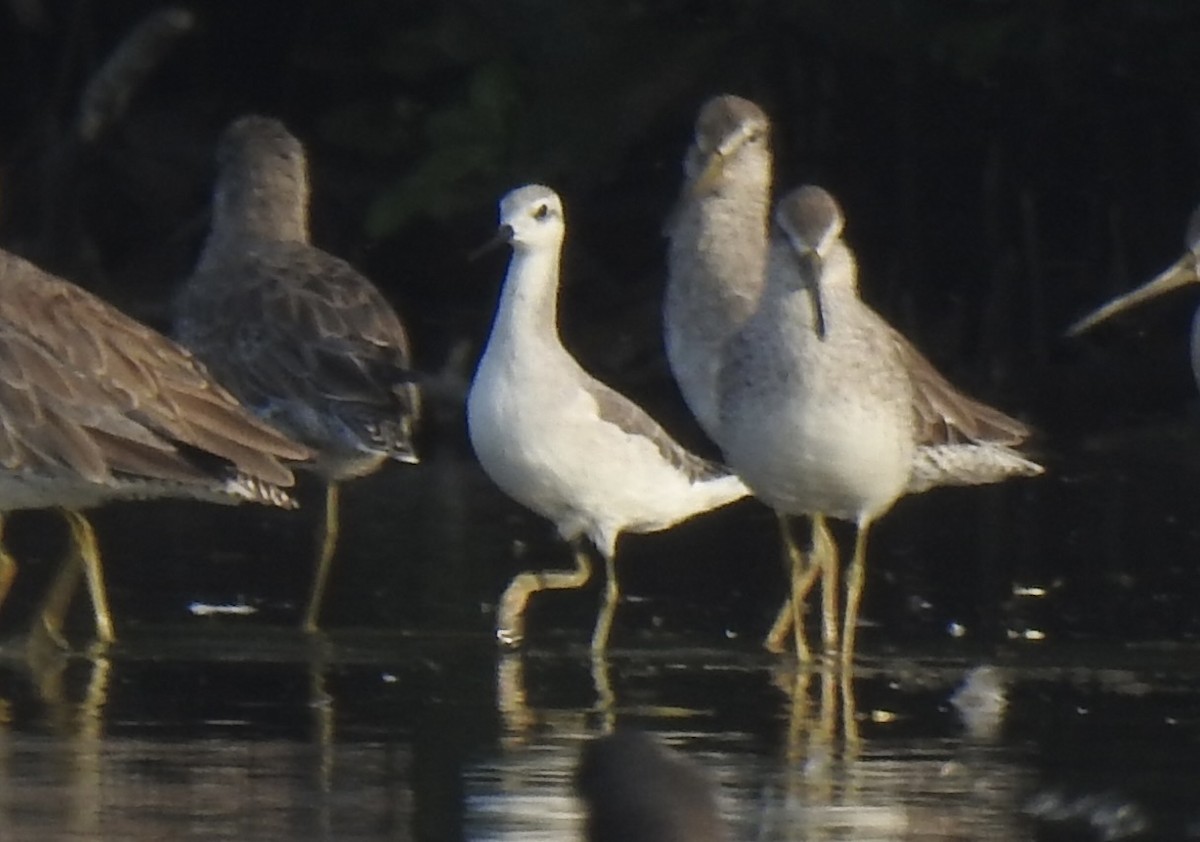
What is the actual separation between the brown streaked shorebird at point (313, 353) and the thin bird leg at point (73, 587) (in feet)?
2.32

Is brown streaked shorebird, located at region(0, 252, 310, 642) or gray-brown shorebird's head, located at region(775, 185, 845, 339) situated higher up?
gray-brown shorebird's head, located at region(775, 185, 845, 339)

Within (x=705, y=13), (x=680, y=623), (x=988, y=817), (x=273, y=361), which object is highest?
(x=705, y=13)

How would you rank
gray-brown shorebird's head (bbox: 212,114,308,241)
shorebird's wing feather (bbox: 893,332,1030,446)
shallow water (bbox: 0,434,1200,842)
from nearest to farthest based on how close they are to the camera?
1. shallow water (bbox: 0,434,1200,842)
2. shorebird's wing feather (bbox: 893,332,1030,446)
3. gray-brown shorebird's head (bbox: 212,114,308,241)

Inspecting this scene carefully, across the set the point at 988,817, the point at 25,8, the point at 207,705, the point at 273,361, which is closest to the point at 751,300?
the point at 273,361

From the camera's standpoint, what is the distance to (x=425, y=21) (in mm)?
16844

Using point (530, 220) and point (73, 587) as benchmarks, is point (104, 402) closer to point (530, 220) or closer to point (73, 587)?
point (73, 587)

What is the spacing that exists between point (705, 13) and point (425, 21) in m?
1.87

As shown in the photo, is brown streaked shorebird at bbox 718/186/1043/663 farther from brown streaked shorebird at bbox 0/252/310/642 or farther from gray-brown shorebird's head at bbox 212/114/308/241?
gray-brown shorebird's head at bbox 212/114/308/241

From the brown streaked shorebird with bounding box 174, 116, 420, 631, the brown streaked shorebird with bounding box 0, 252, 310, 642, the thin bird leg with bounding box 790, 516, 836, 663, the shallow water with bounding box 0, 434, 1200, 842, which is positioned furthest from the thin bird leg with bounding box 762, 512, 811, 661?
the brown streaked shorebird with bounding box 0, 252, 310, 642

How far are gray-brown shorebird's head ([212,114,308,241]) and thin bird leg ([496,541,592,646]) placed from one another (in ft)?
9.07

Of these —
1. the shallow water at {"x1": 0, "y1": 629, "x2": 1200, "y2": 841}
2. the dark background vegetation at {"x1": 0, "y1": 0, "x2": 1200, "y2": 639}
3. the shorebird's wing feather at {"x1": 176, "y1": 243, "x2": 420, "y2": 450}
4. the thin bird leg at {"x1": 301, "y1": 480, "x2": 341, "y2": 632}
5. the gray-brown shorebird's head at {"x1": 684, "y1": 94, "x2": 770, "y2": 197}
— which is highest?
the dark background vegetation at {"x1": 0, "y1": 0, "x2": 1200, "y2": 639}

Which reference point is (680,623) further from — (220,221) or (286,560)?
(220,221)

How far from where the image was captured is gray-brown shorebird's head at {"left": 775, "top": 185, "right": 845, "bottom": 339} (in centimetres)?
1009

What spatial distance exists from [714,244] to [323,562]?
2049mm
